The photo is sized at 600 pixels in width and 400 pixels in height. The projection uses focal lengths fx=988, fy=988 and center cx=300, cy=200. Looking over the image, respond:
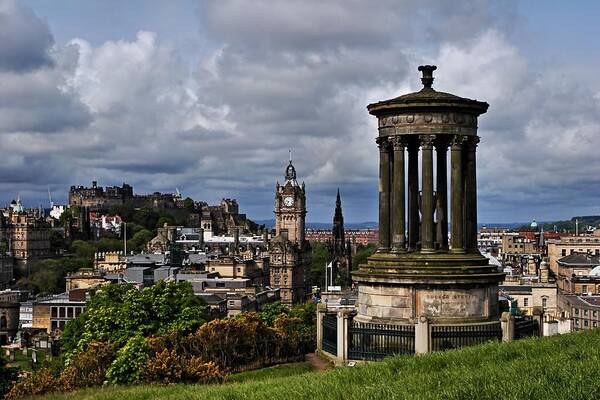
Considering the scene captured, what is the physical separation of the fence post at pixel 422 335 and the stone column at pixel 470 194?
367 centimetres

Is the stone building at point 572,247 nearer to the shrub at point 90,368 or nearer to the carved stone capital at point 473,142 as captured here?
the shrub at point 90,368

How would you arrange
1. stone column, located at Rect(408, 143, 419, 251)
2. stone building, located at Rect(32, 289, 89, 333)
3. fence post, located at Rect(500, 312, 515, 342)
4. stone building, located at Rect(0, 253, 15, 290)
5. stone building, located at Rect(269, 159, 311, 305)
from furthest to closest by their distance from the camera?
stone building, located at Rect(0, 253, 15, 290)
stone building, located at Rect(269, 159, 311, 305)
stone building, located at Rect(32, 289, 89, 333)
stone column, located at Rect(408, 143, 419, 251)
fence post, located at Rect(500, 312, 515, 342)

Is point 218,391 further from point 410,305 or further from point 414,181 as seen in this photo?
Result: point 414,181

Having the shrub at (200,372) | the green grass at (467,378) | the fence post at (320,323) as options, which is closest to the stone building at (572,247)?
the shrub at (200,372)

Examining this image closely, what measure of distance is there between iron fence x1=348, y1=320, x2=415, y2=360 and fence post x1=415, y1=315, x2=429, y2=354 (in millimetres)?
259

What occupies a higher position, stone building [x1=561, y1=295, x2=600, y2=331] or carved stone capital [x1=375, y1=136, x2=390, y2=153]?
carved stone capital [x1=375, y1=136, x2=390, y2=153]

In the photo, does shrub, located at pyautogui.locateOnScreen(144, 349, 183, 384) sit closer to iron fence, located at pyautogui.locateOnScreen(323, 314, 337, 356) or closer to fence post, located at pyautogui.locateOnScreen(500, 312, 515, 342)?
iron fence, located at pyautogui.locateOnScreen(323, 314, 337, 356)

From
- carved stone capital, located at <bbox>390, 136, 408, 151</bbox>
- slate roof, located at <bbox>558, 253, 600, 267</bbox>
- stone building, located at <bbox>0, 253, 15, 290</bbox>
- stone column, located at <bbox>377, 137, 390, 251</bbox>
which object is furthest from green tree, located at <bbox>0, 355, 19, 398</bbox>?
stone building, located at <bbox>0, 253, 15, 290</bbox>

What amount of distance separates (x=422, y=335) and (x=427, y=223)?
3.48m

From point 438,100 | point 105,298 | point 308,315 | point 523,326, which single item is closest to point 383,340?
point 523,326

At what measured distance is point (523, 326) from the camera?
28.5 meters

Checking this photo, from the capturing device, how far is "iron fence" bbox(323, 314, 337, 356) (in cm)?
2872

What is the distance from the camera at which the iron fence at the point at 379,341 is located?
88.1 feet

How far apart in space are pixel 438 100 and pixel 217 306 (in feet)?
246
